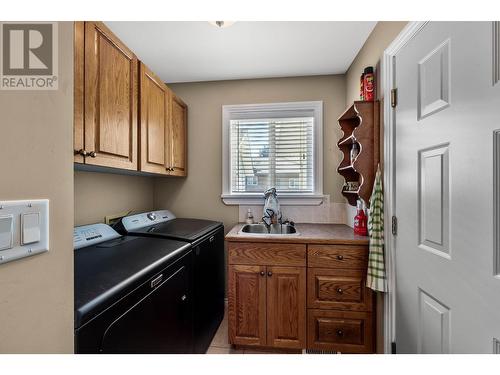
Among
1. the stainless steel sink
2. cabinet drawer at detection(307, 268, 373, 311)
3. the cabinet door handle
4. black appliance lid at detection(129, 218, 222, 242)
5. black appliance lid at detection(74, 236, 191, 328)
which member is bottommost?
cabinet drawer at detection(307, 268, 373, 311)

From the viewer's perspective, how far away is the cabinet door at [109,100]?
1.12 metres

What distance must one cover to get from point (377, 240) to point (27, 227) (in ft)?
A: 5.34

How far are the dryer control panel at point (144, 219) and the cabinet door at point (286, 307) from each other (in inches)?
42.6

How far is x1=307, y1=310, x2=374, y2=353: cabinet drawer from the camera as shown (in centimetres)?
157

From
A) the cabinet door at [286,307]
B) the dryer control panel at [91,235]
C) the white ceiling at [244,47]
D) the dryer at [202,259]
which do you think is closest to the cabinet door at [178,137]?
the white ceiling at [244,47]

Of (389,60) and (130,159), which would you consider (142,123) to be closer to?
(130,159)

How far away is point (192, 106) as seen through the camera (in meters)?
2.38

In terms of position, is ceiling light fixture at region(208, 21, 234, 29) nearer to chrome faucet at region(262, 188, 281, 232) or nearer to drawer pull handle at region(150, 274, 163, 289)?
chrome faucet at region(262, 188, 281, 232)

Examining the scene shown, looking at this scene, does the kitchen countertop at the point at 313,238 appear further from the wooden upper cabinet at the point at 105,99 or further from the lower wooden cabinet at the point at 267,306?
the wooden upper cabinet at the point at 105,99

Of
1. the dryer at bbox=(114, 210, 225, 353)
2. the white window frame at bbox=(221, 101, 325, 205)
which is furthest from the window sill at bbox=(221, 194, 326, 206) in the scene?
the dryer at bbox=(114, 210, 225, 353)

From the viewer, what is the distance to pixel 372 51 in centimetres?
160

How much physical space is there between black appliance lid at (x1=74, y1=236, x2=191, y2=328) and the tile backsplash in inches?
40.7

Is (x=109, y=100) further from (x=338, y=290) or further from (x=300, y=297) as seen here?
(x=338, y=290)
